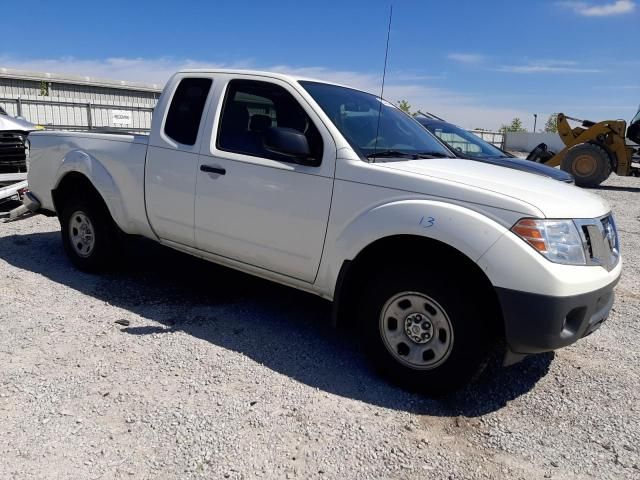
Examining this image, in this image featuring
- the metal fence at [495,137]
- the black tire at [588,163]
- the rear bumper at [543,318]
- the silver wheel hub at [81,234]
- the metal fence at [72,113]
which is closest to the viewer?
the rear bumper at [543,318]

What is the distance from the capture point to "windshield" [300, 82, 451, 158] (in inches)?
148

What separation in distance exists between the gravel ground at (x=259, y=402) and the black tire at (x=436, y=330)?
0.45 ft

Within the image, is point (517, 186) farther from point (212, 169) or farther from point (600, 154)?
point (600, 154)

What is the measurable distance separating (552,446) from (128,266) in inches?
172

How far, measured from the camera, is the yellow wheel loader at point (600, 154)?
1628 centimetres

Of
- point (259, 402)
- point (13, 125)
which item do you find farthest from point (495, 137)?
point (259, 402)

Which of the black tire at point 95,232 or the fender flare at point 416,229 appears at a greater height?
the fender flare at point 416,229

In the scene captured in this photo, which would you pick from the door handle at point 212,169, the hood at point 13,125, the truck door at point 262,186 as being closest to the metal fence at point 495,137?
the hood at point 13,125

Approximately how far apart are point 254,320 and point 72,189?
243 centimetres

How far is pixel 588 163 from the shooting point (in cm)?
1641

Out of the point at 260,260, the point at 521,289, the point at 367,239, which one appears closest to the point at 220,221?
the point at 260,260

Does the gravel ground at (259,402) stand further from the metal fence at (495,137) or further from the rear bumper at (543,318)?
the metal fence at (495,137)

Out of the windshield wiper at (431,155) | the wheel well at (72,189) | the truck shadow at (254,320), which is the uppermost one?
the windshield wiper at (431,155)

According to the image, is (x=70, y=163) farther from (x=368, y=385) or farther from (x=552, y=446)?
(x=552, y=446)
